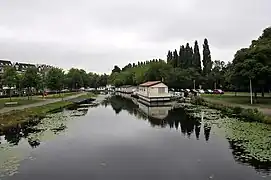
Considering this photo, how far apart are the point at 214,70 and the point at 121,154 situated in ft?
210

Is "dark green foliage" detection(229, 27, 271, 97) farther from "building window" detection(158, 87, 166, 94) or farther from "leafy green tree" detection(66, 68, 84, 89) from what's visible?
"leafy green tree" detection(66, 68, 84, 89)

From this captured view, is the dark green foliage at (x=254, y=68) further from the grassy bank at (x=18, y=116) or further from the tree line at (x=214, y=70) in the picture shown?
the grassy bank at (x=18, y=116)

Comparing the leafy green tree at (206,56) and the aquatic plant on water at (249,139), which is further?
the leafy green tree at (206,56)

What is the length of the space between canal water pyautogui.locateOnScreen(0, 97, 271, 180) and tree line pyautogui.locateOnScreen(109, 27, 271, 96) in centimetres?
1408

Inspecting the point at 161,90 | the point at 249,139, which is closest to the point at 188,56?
the point at 161,90

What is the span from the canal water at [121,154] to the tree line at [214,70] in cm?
1408

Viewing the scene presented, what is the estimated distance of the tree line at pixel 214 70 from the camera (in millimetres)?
33438

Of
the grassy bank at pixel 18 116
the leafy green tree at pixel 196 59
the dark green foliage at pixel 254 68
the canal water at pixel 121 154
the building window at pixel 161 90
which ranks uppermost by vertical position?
the leafy green tree at pixel 196 59

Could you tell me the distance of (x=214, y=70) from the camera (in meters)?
74.4

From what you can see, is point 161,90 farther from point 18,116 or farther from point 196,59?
point 18,116

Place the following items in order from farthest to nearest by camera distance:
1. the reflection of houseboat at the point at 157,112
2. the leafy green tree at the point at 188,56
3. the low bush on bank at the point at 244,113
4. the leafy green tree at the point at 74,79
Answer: the leafy green tree at the point at 74,79 → the leafy green tree at the point at 188,56 → the reflection of houseboat at the point at 157,112 → the low bush on bank at the point at 244,113

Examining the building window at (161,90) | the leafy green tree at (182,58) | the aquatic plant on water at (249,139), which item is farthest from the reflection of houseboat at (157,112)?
the leafy green tree at (182,58)

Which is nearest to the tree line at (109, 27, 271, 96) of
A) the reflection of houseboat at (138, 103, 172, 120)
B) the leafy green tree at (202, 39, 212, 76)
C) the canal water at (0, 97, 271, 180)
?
the leafy green tree at (202, 39, 212, 76)

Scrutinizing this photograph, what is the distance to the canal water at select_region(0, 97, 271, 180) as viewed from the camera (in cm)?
1136
